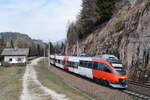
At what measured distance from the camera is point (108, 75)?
21.2 metres

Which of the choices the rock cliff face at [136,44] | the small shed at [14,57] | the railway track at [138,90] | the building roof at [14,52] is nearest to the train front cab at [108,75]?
the railway track at [138,90]

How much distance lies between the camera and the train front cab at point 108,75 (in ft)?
66.5

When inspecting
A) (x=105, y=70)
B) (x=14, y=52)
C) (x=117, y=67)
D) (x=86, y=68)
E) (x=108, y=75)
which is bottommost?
(x=108, y=75)

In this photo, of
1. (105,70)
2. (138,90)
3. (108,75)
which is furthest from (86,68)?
(138,90)

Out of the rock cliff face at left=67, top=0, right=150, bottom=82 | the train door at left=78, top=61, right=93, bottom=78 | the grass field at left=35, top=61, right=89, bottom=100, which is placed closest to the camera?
the grass field at left=35, top=61, right=89, bottom=100

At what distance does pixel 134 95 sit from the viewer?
55.5 feet

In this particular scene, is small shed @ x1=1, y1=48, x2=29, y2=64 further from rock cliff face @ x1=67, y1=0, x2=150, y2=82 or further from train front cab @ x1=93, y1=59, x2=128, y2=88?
train front cab @ x1=93, y1=59, x2=128, y2=88

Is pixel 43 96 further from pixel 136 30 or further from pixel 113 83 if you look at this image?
pixel 136 30

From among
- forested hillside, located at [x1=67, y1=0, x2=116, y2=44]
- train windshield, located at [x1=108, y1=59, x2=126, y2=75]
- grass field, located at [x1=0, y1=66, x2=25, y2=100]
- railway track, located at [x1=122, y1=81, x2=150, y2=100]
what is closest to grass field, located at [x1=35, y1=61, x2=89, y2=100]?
grass field, located at [x1=0, y1=66, x2=25, y2=100]

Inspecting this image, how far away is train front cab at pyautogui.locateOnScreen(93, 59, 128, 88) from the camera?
2028 centimetres

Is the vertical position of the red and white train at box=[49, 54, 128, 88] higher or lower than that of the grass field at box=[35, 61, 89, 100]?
higher

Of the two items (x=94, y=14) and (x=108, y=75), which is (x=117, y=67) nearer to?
(x=108, y=75)

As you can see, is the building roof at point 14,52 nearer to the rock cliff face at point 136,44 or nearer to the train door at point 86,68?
the rock cliff face at point 136,44

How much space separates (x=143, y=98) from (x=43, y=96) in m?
7.93
